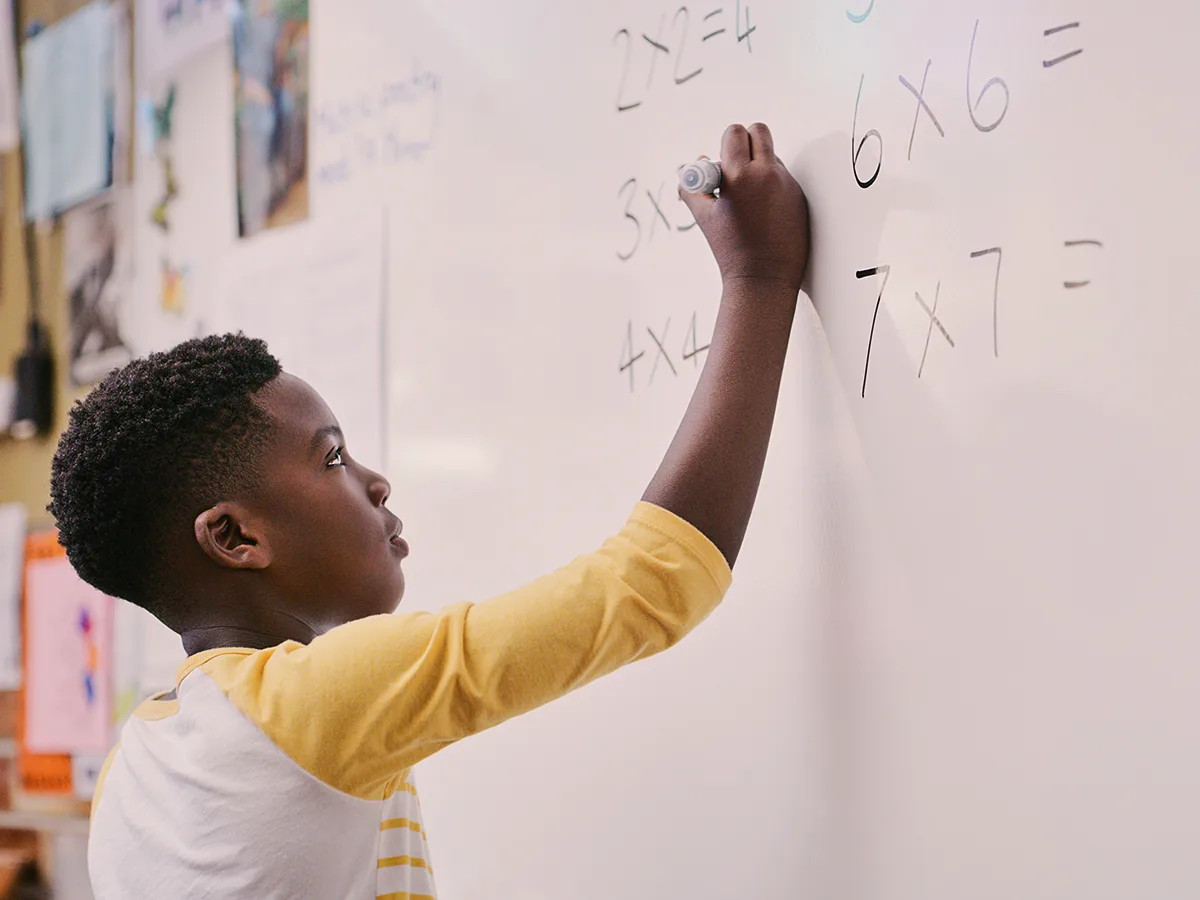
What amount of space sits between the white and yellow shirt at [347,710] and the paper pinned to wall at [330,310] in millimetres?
390

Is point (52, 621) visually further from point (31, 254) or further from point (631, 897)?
point (631, 897)

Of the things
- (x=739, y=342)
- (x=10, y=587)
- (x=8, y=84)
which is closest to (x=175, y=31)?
(x=8, y=84)

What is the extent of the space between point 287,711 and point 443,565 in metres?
0.33

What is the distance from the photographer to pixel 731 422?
59 cm

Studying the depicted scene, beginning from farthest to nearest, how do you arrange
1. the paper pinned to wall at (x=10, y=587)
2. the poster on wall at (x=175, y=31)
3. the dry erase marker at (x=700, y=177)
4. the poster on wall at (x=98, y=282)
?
the paper pinned to wall at (x=10, y=587) < the poster on wall at (x=98, y=282) < the poster on wall at (x=175, y=31) < the dry erase marker at (x=700, y=177)

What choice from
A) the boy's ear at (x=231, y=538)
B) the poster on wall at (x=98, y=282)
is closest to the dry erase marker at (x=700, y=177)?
the boy's ear at (x=231, y=538)

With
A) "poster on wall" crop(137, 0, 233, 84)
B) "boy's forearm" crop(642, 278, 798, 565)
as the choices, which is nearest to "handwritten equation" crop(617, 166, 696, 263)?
"boy's forearm" crop(642, 278, 798, 565)

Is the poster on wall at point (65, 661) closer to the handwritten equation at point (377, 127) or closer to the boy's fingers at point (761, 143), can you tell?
the handwritten equation at point (377, 127)

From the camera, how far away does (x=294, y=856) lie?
58 cm

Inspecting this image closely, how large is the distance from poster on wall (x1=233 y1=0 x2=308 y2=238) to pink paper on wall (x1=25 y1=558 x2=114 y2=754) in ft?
1.52

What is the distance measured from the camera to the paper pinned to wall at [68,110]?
53.1 inches

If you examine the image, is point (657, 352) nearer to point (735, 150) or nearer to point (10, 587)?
point (735, 150)

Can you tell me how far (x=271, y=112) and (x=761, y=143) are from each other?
61 cm

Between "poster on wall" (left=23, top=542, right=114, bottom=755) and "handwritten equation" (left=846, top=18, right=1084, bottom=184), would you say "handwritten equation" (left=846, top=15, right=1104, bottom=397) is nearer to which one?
"handwritten equation" (left=846, top=18, right=1084, bottom=184)
